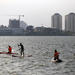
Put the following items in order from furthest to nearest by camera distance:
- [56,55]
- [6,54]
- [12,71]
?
[6,54]
[56,55]
[12,71]

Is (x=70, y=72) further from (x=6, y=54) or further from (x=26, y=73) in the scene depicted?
(x=6, y=54)

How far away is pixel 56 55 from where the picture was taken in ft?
113

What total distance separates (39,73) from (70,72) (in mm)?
3891

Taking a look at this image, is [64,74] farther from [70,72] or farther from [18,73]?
[18,73]

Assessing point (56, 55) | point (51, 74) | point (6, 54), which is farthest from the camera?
point (6, 54)

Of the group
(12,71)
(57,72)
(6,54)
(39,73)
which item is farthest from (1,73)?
(6,54)

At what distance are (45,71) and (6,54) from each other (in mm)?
22862

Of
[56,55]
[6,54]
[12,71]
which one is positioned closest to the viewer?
[12,71]

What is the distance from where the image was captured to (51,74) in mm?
25625

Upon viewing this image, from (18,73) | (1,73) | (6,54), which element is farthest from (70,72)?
(6,54)

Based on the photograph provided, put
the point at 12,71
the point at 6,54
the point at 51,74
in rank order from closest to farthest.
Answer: the point at 51,74, the point at 12,71, the point at 6,54

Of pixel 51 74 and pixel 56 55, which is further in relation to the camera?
pixel 56 55

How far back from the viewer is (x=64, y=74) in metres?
26.0

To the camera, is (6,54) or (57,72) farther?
(6,54)
